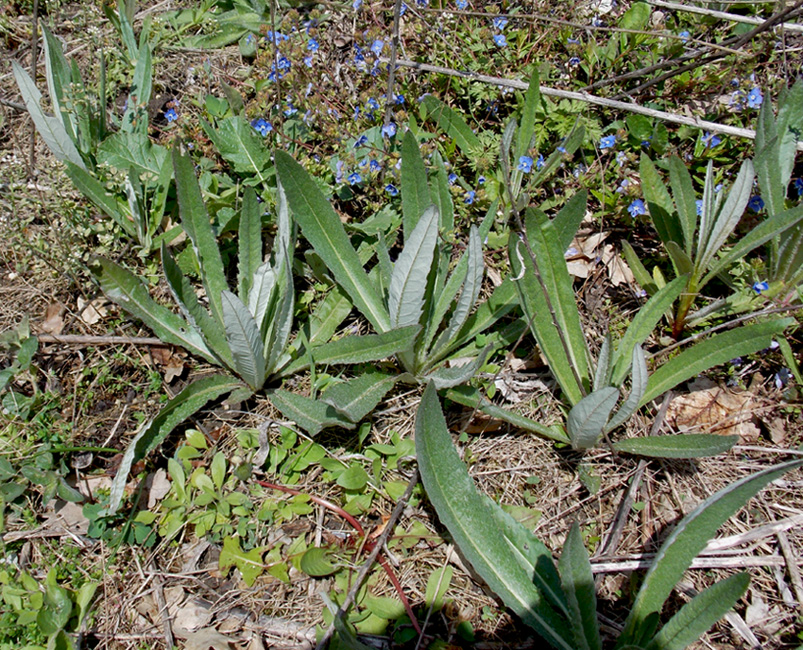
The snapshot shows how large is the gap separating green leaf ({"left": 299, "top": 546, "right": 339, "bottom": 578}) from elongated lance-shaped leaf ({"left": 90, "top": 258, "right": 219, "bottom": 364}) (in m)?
0.81

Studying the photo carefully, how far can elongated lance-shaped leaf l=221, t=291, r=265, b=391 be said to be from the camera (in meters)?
1.85

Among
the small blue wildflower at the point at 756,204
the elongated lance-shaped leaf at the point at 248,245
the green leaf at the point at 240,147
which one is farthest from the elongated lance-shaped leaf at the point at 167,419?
the small blue wildflower at the point at 756,204

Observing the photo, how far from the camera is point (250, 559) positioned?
74.5 inches

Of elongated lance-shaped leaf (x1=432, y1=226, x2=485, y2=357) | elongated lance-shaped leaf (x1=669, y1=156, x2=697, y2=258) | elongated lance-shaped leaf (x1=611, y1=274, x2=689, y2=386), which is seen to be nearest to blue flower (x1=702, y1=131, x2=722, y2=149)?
elongated lance-shaped leaf (x1=669, y1=156, x2=697, y2=258)

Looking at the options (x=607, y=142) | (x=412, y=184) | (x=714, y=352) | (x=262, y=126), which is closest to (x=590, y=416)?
(x=714, y=352)

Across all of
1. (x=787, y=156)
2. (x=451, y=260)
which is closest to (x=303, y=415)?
(x=451, y=260)

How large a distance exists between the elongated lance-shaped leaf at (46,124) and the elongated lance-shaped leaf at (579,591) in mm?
2319

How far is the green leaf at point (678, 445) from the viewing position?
178 centimetres

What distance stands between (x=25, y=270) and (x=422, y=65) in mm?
1982

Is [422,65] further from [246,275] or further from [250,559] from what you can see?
[250,559]

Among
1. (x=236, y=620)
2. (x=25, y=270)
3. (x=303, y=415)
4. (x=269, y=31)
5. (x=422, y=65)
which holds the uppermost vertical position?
(x=269, y=31)

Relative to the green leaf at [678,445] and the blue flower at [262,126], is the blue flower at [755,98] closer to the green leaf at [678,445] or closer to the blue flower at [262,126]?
the green leaf at [678,445]

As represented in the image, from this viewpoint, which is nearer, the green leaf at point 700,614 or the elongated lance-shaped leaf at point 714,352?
the green leaf at point 700,614

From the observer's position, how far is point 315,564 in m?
1.83
